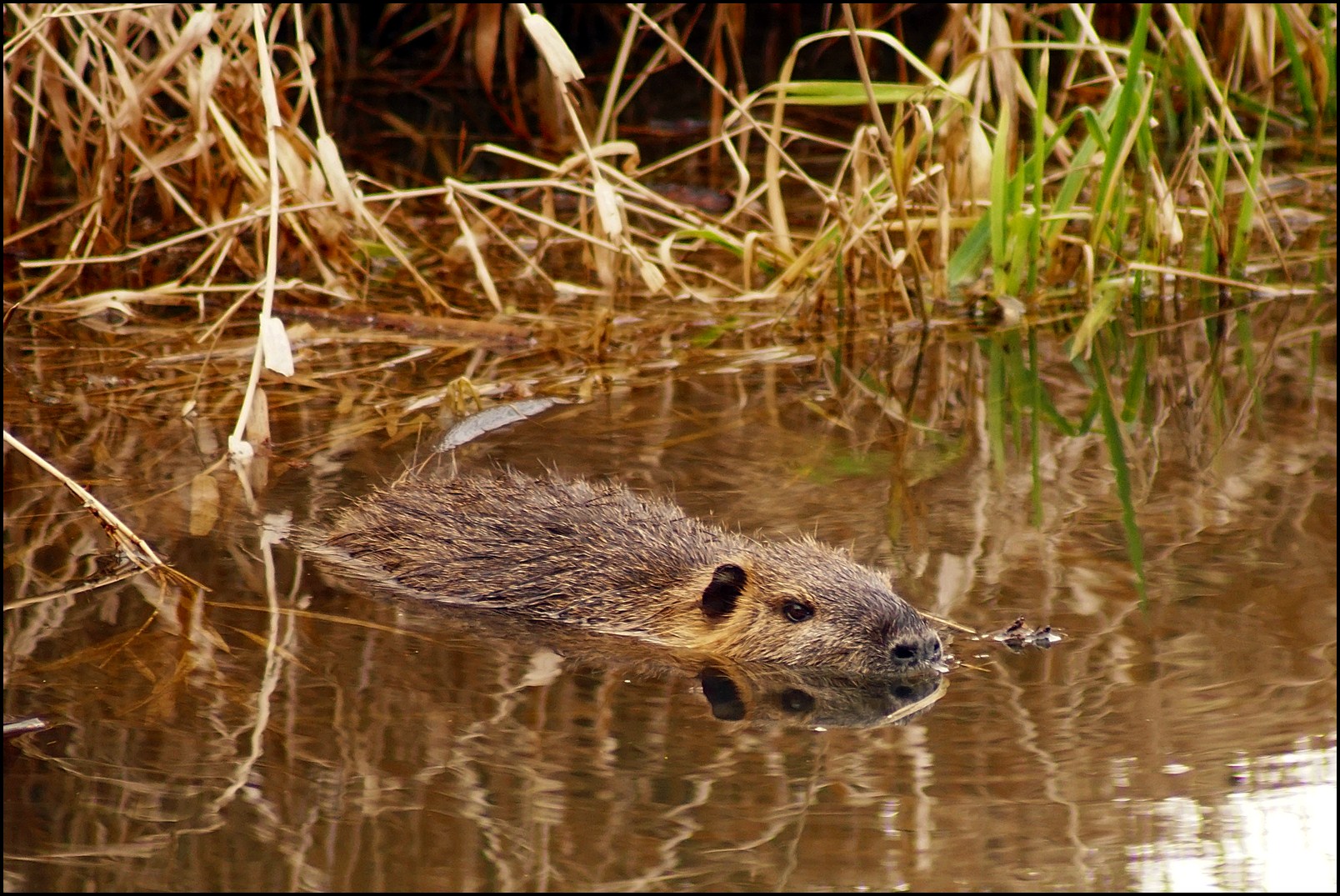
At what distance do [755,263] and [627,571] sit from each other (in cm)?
282

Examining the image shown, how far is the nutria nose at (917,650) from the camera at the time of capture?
Answer: 12.1 ft

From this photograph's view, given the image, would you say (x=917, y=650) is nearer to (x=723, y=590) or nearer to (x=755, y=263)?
(x=723, y=590)

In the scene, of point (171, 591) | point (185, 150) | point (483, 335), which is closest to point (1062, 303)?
point (483, 335)

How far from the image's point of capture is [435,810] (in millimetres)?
3102

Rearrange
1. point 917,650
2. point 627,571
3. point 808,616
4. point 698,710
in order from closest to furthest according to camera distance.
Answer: point 698,710, point 917,650, point 808,616, point 627,571

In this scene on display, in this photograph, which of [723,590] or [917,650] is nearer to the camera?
[917,650]

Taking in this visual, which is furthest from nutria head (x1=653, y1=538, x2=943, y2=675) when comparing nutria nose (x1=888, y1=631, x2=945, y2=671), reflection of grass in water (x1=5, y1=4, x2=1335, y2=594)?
reflection of grass in water (x1=5, y1=4, x2=1335, y2=594)

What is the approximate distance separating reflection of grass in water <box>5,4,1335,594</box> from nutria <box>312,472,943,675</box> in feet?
2.89

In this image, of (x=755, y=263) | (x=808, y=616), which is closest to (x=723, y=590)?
(x=808, y=616)

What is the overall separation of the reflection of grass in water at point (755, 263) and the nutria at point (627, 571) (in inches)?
34.7

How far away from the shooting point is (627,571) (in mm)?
4223

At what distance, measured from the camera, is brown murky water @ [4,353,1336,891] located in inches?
116

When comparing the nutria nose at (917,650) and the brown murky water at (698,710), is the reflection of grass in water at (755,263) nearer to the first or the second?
the brown murky water at (698,710)

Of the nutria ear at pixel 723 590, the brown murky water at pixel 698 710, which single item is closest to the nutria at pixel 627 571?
the nutria ear at pixel 723 590
